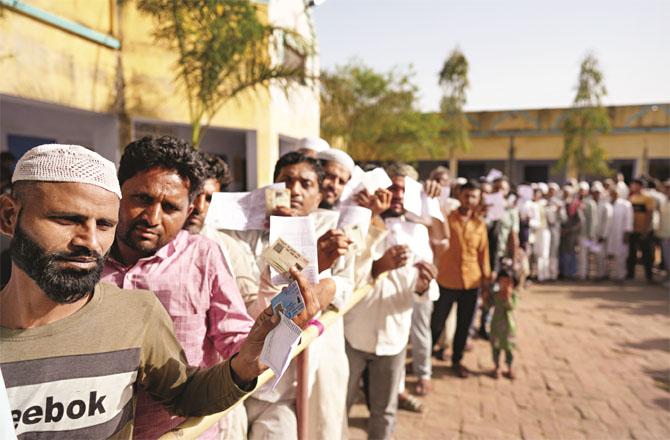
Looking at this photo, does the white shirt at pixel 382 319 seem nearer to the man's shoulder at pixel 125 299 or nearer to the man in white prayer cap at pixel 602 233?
the man's shoulder at pixel 125 299

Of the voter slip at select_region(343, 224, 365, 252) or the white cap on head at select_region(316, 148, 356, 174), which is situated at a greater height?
the white cap on head at select_region(316, 148, 356, 174)

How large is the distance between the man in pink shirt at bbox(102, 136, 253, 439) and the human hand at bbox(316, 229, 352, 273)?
0.38 m

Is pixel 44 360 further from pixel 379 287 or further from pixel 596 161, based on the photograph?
pixel 596 161

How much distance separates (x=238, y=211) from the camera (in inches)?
83.1

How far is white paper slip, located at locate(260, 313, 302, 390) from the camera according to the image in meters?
1.16

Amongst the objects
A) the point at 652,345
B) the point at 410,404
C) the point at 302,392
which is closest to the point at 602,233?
the point at 652,345

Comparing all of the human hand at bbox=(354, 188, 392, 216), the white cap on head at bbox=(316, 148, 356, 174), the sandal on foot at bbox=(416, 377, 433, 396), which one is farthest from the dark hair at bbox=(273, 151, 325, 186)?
the sandal on foot at bbox=(416, 377, 433, 396)

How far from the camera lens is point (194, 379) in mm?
1321

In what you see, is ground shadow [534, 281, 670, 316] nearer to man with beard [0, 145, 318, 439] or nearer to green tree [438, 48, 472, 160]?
man with beard [0, 145, 318, 439]

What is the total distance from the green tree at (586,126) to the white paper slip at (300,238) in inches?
780

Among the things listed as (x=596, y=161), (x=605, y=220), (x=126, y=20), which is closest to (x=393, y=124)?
(x=596, y=161)

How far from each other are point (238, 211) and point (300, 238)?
696 mm

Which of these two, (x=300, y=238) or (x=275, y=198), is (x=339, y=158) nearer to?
(x=275, y=198)

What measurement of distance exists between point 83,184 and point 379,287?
2.21m
